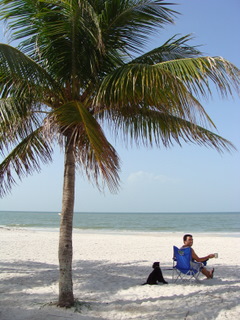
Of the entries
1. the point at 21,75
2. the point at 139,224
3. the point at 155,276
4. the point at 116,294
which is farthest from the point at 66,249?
the point at 139,224

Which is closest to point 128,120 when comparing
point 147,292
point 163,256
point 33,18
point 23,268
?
point 33,18

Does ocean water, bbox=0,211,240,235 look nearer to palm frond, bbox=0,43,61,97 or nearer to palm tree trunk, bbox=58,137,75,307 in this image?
palm tree trunk, bbox=58,137,75,307

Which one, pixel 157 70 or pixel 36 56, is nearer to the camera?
pixel 157 70

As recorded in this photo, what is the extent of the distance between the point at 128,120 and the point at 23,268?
4.46 metres

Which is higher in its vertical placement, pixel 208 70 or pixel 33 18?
pixel 33 18

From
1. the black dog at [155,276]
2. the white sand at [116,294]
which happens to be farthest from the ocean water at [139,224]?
the black dog at [155,276]

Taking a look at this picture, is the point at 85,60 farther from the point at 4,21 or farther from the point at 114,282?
the point at 114,282

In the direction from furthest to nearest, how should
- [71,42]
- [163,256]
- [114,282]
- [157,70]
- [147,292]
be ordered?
1. [163,256]
2. [114,282]
3. [147,292]
4. [71,42]
5. [157,70]

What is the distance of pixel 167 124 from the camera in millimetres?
4695

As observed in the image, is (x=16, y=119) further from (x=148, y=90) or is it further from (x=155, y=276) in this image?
(x=155, y=276)

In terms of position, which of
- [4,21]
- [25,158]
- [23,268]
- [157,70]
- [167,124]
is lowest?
[23,268]

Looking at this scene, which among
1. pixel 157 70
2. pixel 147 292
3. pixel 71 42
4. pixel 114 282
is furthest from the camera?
pixel 114 282

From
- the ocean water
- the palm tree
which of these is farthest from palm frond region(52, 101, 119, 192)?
the ocean water

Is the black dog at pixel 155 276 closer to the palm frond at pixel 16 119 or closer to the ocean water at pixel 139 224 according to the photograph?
the palm frond at pixel 16 119
